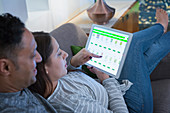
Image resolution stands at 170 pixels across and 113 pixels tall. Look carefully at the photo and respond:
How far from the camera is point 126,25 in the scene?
2625 millimetres

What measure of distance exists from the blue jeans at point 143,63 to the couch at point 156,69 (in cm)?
7

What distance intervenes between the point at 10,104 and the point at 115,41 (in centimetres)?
68

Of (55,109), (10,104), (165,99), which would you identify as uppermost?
(10,104)

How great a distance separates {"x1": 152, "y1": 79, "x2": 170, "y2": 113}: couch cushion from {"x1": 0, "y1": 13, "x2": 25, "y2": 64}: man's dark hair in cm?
89

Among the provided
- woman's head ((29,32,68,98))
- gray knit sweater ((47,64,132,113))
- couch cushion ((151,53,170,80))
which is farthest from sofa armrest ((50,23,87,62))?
couch cushion ((151,53,170,80))

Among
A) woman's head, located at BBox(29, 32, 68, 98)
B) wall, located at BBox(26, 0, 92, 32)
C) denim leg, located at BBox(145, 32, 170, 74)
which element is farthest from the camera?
wall, located at BBox(26, 0, 92, 32)

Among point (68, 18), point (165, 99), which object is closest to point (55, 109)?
point (165, 99)

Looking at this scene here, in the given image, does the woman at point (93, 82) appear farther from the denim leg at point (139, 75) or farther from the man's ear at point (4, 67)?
the man's ear at point (4, 67)

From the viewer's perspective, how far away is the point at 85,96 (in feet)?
3.02

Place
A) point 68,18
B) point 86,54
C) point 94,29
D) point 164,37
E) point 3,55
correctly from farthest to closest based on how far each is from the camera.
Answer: point 68,18 → point 164,37 → point 94,29 → point 86,54 → point 3,55

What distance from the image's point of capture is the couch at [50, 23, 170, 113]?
1240 millimetres

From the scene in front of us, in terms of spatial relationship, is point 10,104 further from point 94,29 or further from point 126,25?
point 126,25

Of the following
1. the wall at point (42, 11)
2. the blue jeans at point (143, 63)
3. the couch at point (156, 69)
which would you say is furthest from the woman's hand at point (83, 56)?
the wall at point (42, 11)

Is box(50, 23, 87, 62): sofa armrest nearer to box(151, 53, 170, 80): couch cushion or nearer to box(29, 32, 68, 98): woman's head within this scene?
box(29, 32, 68, 98): woman's head
